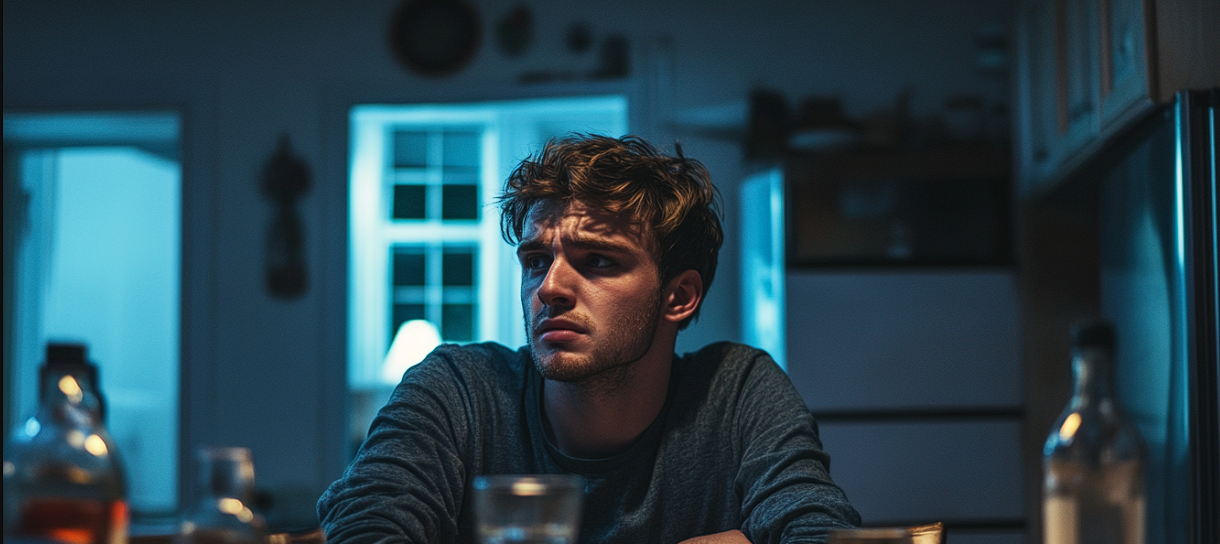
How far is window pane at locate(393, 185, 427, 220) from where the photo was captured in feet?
13.9

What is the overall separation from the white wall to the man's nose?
227cm

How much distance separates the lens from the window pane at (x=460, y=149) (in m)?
4.23

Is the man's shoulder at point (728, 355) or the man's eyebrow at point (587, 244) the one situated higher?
the man's eyebrow at point (587, 244)

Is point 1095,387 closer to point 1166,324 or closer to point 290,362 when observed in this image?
point 1166,324

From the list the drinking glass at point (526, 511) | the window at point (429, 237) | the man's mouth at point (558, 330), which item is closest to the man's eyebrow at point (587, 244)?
the man's mouth at point (558, 330)

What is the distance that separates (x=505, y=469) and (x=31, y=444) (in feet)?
2.86

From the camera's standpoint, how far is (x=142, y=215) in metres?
4.14

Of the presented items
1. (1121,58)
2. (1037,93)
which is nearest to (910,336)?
(1037,93)

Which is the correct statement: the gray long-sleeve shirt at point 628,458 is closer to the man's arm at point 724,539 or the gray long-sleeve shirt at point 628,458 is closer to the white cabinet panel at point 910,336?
the man's arm at point 724,539

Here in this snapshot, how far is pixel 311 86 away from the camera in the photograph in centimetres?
379

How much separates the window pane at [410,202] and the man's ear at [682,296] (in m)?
2.73

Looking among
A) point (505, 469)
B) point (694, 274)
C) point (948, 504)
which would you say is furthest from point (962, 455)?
point (505, 469)

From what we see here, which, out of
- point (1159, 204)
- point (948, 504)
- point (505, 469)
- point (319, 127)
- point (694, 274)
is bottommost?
point (948, 504)

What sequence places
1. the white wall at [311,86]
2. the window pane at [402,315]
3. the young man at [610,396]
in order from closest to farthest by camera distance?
the young man at [610,396] < the white wall at [311,86] < the window pane at [402,315]
